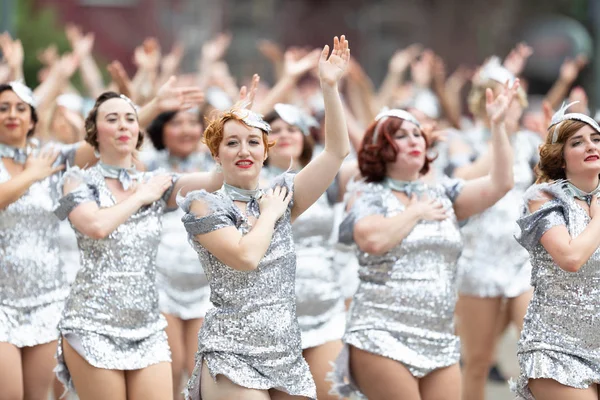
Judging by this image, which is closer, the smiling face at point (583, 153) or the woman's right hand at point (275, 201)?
the woman's right hand at point (275, 201)

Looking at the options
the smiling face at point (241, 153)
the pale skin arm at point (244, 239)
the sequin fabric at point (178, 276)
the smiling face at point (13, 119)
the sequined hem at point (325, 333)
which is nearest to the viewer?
the pale skin arm at point (244, 239)

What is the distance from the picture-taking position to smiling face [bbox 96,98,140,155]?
5.38 meters

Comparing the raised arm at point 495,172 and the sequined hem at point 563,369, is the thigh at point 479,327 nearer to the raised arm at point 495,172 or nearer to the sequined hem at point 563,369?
the raised arm at point 495,172

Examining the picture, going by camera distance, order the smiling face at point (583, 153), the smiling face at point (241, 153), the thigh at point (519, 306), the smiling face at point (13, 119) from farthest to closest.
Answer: the thigh at point (519, 306) < the smiling face at point (13, 119) < the smiling face at point (583, 153) < the smiling face at point (241, 153)

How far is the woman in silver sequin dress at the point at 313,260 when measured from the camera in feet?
19.9

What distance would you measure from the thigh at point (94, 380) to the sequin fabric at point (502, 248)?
112 inches

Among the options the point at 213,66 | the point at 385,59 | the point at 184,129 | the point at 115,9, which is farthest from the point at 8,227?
the point at 385,59

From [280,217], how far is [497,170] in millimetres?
1359

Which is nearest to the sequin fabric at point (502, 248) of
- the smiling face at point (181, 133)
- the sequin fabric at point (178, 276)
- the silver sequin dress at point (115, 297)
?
the sequin fabric at point (178, 276)

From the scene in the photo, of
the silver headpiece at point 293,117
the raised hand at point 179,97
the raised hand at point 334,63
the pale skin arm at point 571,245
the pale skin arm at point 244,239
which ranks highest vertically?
the raised hand at point 334,63

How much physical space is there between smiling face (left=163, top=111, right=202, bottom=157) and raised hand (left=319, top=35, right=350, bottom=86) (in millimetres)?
2701

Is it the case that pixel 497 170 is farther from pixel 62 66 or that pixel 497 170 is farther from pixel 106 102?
pixel 62 66

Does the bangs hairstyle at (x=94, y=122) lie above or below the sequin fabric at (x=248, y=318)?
above

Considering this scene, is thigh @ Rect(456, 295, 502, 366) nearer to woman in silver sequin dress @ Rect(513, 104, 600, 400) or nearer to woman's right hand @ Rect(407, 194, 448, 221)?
woman's right hand @ Rect(407, 194, 448, 221)
